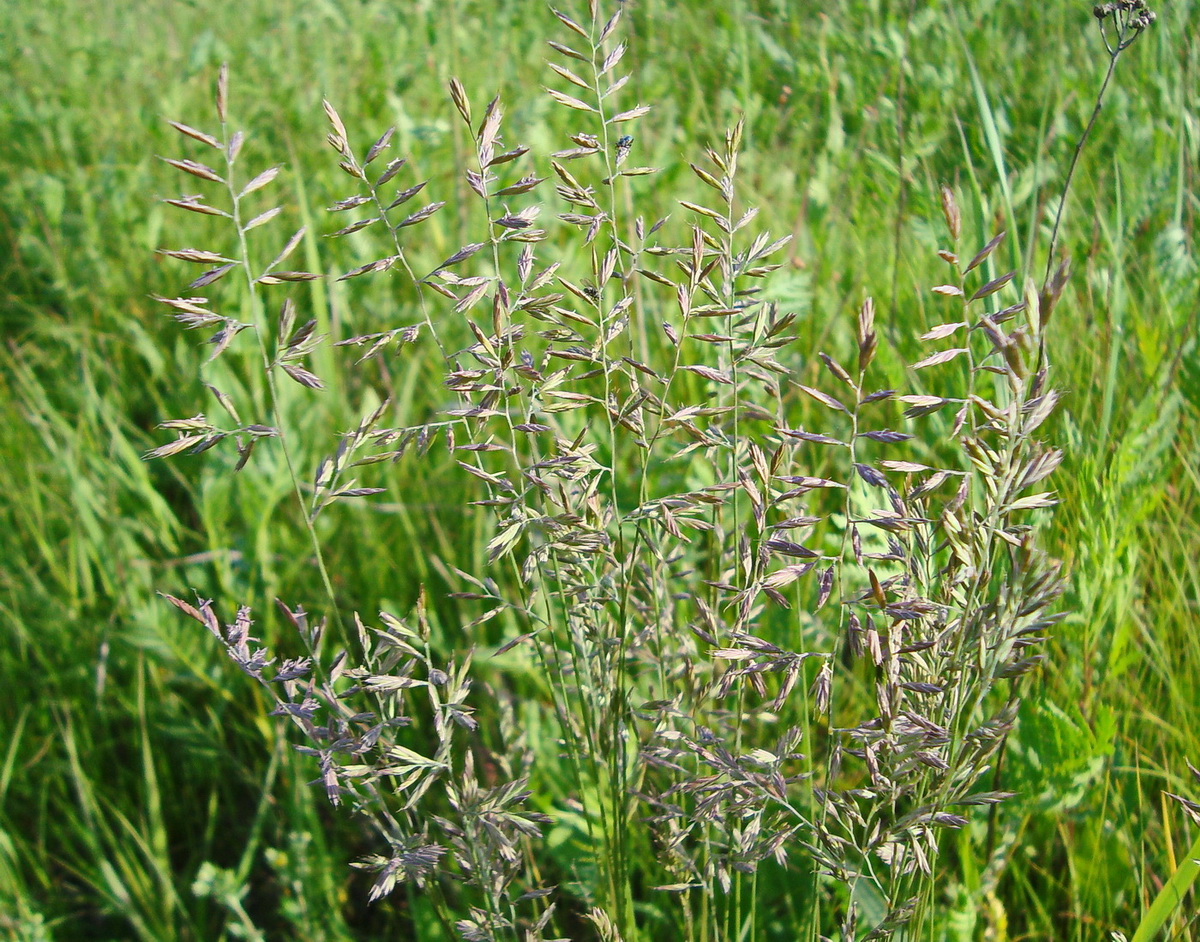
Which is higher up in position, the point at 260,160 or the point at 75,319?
the point at 260,160

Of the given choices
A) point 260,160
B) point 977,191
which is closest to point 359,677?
point 977,191

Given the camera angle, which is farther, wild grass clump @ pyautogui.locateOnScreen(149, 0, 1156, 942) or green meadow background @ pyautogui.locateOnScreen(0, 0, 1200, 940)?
green meadow background @ pyautogui.locateOnScreen(0, 0, 1200, 940)

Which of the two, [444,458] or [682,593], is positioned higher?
[682,593]

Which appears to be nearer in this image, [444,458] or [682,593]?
[682,593]

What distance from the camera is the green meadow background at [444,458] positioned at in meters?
1.31

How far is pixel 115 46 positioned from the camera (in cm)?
440

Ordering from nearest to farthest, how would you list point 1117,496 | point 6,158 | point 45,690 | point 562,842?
point 1117,496 < point 562,842 < point 45,690 < point 6,158

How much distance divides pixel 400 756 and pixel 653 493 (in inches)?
37.3

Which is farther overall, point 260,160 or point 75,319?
point 260,160

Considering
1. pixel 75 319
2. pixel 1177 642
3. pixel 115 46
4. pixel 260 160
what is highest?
pixel 115 46

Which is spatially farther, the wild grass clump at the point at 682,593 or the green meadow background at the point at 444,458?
the green meadow background at the point at 444,458

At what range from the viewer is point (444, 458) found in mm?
2166

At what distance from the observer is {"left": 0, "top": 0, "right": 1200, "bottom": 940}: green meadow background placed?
1.31 metres

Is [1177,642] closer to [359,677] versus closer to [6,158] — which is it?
[359,677]
